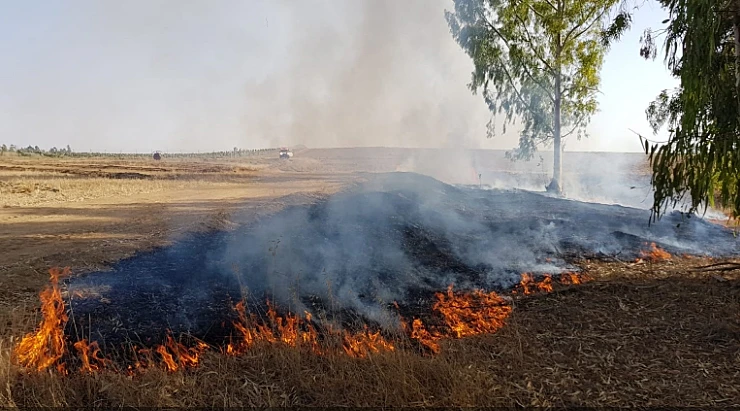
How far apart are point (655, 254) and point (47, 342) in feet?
32.8

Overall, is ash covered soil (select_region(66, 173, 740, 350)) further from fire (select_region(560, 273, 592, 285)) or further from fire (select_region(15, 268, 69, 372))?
fire (select_region(560, 273, 592, 285))

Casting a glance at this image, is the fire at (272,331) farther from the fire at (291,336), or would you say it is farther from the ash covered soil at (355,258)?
the ash covered soil at (355,258)

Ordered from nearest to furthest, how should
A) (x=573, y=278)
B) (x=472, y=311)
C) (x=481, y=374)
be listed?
(x=481, y=374) → (x=472, y=311) → (x=573, y=278)

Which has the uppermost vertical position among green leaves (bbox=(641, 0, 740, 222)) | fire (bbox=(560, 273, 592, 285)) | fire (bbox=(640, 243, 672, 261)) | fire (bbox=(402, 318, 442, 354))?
green leaves (bbox=(641, 0, 740, 222))

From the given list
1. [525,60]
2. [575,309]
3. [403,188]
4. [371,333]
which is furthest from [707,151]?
[525,60]

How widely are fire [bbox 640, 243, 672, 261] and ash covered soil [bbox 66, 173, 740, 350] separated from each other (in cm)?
19

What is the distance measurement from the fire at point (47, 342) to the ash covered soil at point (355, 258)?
0.22 meters

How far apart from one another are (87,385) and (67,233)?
25.8 feet

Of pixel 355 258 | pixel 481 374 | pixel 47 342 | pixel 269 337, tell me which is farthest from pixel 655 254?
pixel 47 342

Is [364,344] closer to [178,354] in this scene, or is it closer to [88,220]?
[178,354]

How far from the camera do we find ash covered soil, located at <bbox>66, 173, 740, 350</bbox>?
5430mm

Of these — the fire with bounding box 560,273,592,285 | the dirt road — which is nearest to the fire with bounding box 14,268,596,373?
the dirt road

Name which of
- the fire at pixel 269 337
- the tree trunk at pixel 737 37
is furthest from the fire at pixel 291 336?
the tree trunk at pixel 737 37

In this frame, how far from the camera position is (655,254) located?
8.78m
